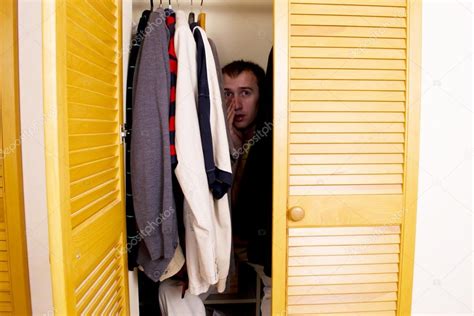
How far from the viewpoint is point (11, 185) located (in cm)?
117

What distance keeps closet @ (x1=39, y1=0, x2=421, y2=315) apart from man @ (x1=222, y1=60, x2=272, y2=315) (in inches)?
9.0

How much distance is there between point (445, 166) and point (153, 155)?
85 cm

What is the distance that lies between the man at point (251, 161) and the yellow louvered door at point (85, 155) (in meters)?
0.45

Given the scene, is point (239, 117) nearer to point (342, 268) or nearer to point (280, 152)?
point (280, 152)

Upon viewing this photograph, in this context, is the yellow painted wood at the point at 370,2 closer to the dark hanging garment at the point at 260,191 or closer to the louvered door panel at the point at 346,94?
the louvered door panel at the point at 346,94

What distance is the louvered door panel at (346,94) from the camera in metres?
1.02

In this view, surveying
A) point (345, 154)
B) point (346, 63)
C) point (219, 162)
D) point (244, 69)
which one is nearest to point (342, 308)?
point (345, 154)

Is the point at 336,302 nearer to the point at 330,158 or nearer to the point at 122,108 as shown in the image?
the point at 330,158

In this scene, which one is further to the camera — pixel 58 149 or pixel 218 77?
pixel 218 77

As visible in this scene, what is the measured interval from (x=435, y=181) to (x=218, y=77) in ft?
2.44

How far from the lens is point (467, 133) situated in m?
1.05

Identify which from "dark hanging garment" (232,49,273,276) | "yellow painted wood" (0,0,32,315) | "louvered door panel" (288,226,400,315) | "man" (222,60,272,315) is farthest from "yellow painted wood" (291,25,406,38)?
"yellow painted wood" (0,0,32,315)

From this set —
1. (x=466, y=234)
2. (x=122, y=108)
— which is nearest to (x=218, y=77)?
(x=122, y=108)

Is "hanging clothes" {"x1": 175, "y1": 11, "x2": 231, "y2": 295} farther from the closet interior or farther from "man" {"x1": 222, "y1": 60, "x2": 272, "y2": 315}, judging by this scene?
the closet interior
